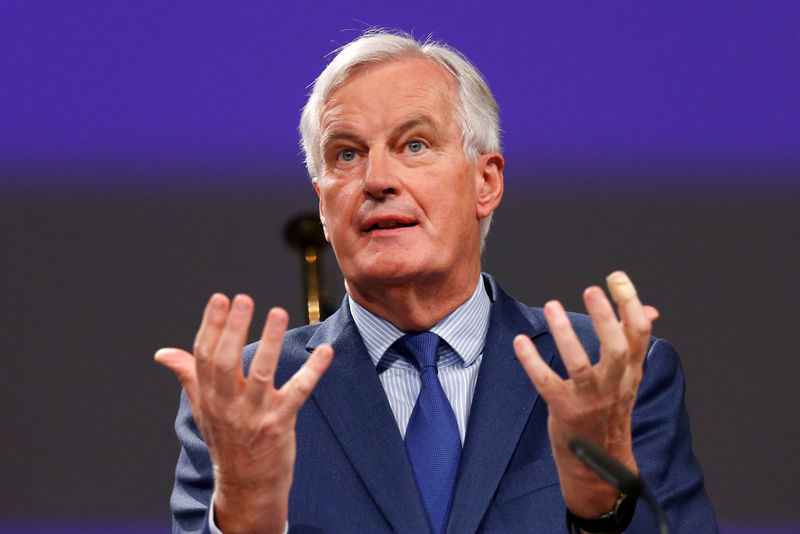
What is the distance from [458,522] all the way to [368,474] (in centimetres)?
15

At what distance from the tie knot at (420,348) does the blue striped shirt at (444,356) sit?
10 millimetres

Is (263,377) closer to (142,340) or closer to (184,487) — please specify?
(184,487)

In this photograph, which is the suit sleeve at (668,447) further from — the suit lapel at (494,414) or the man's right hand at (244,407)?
the man's right hand at (244,407)

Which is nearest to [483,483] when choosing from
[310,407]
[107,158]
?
[310,407]

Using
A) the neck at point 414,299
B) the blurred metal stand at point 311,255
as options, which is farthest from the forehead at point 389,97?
the blurred metal stand at point 311,255

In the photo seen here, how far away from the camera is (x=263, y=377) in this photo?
3.85 ft

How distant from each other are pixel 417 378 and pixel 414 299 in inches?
5.5

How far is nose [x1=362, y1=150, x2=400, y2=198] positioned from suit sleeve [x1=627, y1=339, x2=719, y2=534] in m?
0.51

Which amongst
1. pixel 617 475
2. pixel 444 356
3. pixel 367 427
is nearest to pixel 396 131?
pixel 444 356

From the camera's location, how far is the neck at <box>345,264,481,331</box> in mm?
1669

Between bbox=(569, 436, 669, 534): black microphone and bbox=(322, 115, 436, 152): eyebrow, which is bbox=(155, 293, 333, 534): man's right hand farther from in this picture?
bbox=(322, 115, 436, 152): eyebrow

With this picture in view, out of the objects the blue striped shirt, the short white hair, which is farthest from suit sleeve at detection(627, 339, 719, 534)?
the short white hair

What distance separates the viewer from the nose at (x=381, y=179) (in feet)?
5.33

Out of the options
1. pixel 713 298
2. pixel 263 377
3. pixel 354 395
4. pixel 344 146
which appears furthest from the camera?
pixel 713 298
